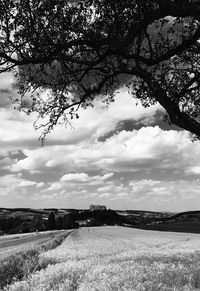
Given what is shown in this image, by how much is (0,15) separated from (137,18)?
4.47m

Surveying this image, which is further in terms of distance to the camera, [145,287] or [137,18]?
[137,18]

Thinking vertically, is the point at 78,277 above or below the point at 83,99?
below

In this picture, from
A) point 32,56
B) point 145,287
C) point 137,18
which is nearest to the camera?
point 145,287

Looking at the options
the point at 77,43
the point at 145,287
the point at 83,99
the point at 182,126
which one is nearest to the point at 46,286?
the point at 145,287

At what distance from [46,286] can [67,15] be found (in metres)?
10.3

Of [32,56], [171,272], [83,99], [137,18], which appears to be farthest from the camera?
[83,99]

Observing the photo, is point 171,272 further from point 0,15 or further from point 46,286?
point 0,15

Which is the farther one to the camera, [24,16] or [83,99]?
[83,99]

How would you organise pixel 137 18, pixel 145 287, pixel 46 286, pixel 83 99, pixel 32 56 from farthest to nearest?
pixel 83 99, pixel 32 56, pixel 137 18, pixel 46 286, pixel 145 287

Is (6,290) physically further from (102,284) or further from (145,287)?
(145,287)

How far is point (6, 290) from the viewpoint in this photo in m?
8.58

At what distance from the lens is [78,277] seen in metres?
9.57

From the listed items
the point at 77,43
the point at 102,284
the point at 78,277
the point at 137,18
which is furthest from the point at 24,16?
the point at 102,284

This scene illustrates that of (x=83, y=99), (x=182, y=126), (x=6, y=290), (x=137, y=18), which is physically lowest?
(x=6, y=290)
